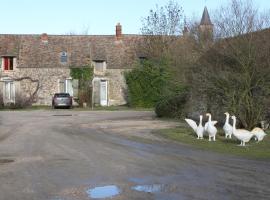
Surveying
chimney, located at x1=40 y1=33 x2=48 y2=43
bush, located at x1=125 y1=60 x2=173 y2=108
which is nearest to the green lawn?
bush, located at x1=125 y1=60 x2=173 y2=108

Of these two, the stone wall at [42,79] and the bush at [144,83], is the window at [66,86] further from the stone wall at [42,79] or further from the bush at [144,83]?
the bush at [144,83]

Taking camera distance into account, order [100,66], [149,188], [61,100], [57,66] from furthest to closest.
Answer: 1. [100,66]
2. [57,66]
3. [61,100]
4. [149,188]

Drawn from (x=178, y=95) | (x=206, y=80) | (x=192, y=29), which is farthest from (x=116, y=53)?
(x=206, y=80)

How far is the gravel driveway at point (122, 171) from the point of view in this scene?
33.3 feet

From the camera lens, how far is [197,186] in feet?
35.4

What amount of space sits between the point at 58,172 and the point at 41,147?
606 centimetres

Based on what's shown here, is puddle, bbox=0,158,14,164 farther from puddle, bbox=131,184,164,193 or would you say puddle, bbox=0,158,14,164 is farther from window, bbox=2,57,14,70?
window, bbox=2,57,14,70

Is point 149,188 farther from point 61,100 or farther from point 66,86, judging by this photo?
point 66,86

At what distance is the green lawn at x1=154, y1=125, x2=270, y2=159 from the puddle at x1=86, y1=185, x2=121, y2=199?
651 centimetres

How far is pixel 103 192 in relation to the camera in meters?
10.3

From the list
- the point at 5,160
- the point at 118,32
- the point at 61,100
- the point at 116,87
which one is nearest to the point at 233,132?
the point at 5,160

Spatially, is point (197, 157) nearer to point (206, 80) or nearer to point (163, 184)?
point (163, 184)

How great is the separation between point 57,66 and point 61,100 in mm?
6300

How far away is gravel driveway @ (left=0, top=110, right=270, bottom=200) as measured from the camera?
33.3ft
